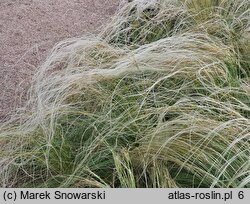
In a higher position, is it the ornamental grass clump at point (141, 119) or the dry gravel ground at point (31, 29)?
the dry gravel ground at point (31, 29)

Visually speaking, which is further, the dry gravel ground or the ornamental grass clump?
the dry gravel ground

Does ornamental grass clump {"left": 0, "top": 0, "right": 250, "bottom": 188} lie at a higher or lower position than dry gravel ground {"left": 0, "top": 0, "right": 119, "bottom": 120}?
lower

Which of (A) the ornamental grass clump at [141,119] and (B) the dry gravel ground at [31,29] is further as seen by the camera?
(B) the dry gravel ground at [31,29]

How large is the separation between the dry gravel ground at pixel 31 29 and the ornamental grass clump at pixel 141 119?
0.16 m

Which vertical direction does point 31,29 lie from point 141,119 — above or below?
above

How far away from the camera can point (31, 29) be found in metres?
3.30

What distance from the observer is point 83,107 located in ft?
7.64

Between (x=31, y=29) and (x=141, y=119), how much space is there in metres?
1.48

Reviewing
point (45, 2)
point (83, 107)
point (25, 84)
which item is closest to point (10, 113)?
point (25, 84)

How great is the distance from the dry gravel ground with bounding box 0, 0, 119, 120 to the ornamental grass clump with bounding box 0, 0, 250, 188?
0.51 ft

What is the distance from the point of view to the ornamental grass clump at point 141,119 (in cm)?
193

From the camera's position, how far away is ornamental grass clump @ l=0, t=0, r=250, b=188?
1934mm
